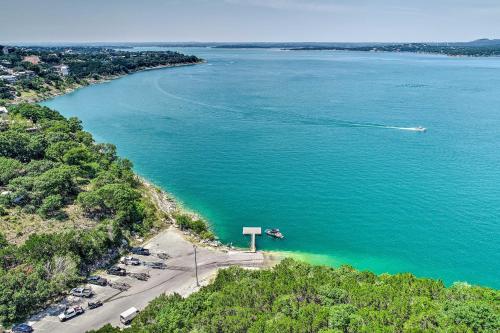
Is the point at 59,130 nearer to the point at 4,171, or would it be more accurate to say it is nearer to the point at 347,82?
the point at 4,171

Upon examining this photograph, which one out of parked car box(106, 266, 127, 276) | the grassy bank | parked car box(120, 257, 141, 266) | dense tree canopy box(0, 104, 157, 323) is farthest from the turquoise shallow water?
parked car box(106, 266, 127, 276)

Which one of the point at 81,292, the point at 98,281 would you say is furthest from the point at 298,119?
the point at 81,292

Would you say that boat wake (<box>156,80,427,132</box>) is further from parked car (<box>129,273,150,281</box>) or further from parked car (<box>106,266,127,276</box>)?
parked car (<box>106,266,127,276</box>)

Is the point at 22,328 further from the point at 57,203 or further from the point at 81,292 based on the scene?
the point at 57,203

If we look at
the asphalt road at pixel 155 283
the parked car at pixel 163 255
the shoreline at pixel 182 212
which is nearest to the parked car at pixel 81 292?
the asphalt road at pixel 155 283

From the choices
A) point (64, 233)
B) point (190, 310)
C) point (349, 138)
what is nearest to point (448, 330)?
point (190, 310)
